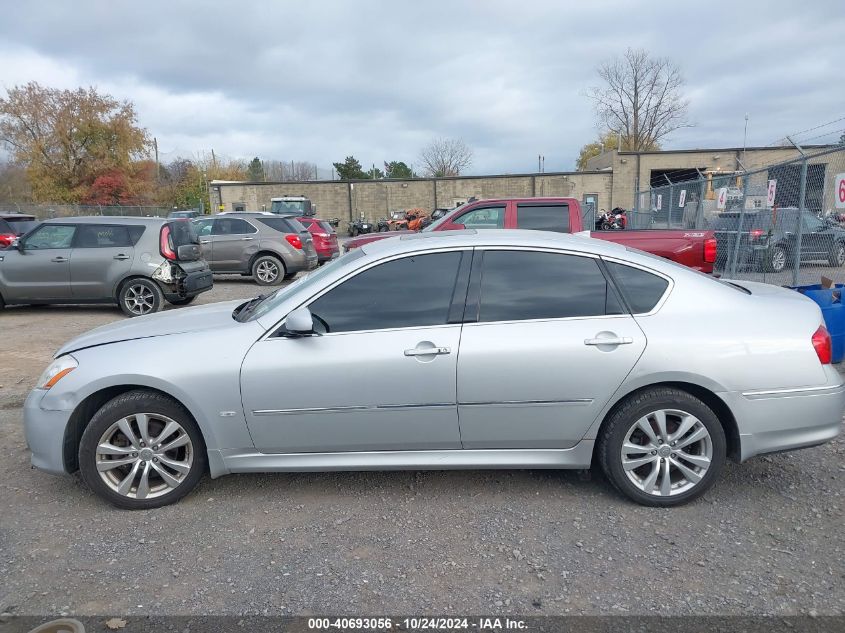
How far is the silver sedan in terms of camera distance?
323 cm

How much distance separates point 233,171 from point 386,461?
86784 mm

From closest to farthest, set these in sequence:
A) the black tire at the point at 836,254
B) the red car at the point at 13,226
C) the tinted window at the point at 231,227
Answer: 1. the black tire at the point at 836,254
2. the red car at the point at 13,226
3. the tinted window at the point at 231,227

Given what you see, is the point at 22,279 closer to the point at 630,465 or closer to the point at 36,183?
the point at 630,465

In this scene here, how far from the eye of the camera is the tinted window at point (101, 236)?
9.18 meters

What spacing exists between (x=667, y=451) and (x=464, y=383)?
1.23 meters

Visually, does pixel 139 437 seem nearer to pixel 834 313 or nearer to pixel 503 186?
pixel 834 313

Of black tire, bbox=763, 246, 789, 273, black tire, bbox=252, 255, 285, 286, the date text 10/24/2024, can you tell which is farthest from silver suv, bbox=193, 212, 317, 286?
the date text 10/24/2024

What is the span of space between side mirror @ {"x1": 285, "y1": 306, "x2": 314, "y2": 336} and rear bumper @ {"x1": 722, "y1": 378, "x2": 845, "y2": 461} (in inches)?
92.4

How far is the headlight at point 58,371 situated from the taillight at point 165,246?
6.14 m

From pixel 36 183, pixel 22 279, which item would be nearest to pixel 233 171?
pixel 36 183

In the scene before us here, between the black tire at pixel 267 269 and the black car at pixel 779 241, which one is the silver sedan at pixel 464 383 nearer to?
the black car at pixel 779 241

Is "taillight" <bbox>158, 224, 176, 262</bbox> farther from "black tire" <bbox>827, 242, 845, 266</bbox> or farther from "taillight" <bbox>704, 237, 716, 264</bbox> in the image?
"black tire" <bbox>827, 242, 845, 266</bbox>

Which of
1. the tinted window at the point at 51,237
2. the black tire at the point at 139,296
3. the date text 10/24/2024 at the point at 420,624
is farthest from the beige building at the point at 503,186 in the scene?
the date text 10/24/2024 at the point at 420,624

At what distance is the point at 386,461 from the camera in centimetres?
336
